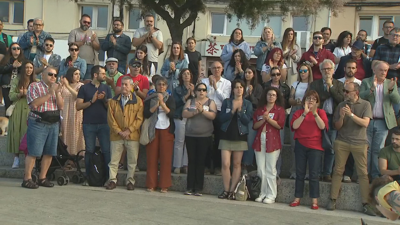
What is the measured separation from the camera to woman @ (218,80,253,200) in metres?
8.60

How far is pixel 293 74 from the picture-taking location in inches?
414

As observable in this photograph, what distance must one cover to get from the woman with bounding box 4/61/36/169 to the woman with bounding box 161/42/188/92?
2.49 m

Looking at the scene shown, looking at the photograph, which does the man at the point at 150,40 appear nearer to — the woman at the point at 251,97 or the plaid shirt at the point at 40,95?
the woman at the point at 251,97

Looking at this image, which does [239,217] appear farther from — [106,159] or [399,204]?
[399,204]

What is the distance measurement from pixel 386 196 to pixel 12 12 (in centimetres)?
2660

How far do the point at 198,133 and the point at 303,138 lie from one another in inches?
68.6

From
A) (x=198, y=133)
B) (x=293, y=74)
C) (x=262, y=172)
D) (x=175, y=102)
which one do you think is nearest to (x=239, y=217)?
(x=262, y=172)

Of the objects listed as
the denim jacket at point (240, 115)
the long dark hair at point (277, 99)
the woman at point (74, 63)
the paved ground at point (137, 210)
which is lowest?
the paved ground at point (137, 210)

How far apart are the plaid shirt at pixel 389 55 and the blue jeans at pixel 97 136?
16.6 ft

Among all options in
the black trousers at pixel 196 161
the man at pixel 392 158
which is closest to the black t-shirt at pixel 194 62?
the black trousers at pixel 196 161

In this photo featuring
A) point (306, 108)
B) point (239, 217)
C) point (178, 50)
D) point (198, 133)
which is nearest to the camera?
point (239, 217)

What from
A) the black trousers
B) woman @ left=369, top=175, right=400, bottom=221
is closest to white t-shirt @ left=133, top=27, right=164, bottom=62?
the black trousers

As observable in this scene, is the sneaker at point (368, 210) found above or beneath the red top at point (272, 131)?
beneath

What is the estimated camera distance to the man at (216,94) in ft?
30.4
